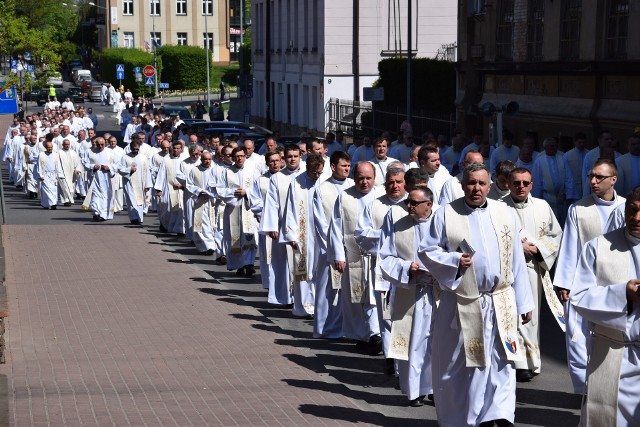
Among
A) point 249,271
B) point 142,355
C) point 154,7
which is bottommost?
point 249,271

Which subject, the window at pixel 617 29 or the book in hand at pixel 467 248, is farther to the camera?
the window at pixel 617 29

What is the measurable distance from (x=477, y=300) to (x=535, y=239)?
230 centimetres

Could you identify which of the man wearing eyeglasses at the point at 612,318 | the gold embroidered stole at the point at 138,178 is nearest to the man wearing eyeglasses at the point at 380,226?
the man wearing eyeglasses at the point at 612,318

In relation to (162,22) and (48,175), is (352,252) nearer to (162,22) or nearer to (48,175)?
(48,175)

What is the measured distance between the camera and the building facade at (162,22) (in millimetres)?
103938

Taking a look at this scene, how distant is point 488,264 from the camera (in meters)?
8.21

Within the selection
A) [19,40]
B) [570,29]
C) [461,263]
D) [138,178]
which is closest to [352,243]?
[461,263]

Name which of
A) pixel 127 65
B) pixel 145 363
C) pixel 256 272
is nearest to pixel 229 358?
pixel 145 363

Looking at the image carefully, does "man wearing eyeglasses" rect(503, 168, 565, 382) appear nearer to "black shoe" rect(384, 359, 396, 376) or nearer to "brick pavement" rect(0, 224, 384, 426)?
"black shoe" rect(384, 359, 396, 376)

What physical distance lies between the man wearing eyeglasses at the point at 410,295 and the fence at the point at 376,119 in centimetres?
2333

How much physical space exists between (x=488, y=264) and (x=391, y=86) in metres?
33.8

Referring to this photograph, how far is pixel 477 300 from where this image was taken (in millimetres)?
8242

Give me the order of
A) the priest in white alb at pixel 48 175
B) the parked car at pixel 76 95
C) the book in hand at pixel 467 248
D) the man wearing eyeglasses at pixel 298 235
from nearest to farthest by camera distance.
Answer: the book in hand at pixel 467 248
the man wearing eyeglasses at pixel 298 235
the priest in white alb at pixel 48 175
the parked car at pixel 76 95

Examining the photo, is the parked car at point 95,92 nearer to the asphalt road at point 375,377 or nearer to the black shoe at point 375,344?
the asphalt road at point 375,377
